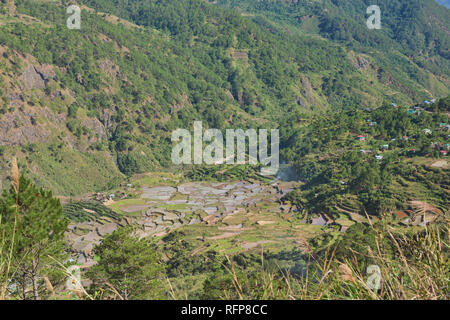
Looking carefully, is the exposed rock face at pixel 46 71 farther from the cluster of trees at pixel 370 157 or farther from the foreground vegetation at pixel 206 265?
the foreground vegetation at pixel 206 265

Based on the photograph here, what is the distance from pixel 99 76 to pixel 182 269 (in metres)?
63.0

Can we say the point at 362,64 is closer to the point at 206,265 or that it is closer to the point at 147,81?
the point at 147,81

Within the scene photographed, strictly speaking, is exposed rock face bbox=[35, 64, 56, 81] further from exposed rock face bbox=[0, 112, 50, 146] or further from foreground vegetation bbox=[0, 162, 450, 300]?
foreground vegetation bbox=[0, 162, 450, 300]

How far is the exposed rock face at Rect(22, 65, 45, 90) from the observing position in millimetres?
70125

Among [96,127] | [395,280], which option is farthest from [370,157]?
[395,280]

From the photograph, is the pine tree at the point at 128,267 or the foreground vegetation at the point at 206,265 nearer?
the foreground vegetation at the point at 206,265

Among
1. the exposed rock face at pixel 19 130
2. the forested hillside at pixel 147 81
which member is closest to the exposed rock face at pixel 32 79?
the forested hillside at pixel 147 81

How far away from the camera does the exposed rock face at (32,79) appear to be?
2761 inches

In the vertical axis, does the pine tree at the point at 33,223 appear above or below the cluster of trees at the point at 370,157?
above

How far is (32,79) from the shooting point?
71500 millimetres

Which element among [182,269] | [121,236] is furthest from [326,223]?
[121,236]

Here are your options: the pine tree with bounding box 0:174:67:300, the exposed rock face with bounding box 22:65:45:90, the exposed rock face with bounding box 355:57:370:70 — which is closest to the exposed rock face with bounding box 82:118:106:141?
the exposed rock face with bounding box 22:65:45:90
